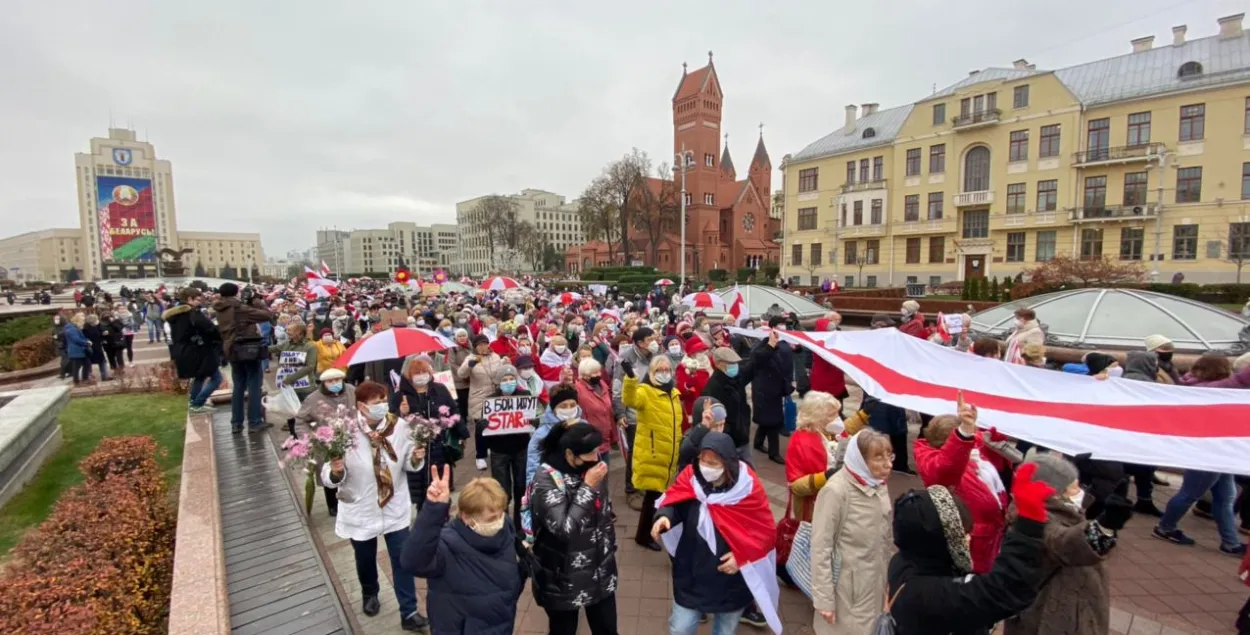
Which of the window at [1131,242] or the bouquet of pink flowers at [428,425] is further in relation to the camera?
the window at [1131,242]

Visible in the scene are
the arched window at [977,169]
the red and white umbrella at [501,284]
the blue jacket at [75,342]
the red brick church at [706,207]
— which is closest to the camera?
the blue jacket at [75,342]

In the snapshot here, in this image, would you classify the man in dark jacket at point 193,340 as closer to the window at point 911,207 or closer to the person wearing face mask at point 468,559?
the person wearing face mask at point 468,559

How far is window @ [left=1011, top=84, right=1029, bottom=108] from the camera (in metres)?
39.7

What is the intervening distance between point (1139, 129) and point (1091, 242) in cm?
740

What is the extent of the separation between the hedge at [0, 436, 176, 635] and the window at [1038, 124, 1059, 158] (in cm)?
4974

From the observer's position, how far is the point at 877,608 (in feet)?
10.3

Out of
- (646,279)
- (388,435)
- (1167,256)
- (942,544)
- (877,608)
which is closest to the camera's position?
(942,544)

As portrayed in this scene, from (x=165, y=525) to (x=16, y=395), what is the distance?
5.95 meters

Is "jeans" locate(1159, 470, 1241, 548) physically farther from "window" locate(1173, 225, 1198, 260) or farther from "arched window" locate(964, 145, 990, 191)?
"arched window" locate(964, 145, 990, 191)

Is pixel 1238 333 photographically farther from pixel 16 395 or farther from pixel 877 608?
pixel 16 395

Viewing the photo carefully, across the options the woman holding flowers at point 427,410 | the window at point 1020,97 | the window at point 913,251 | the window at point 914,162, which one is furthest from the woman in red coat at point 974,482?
the window at point 914,162

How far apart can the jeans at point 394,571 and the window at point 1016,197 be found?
4807 centimetres

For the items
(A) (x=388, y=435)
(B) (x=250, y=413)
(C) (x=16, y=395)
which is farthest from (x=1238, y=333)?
(C) (x=16, y=395)

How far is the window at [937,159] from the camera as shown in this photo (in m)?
43.8
